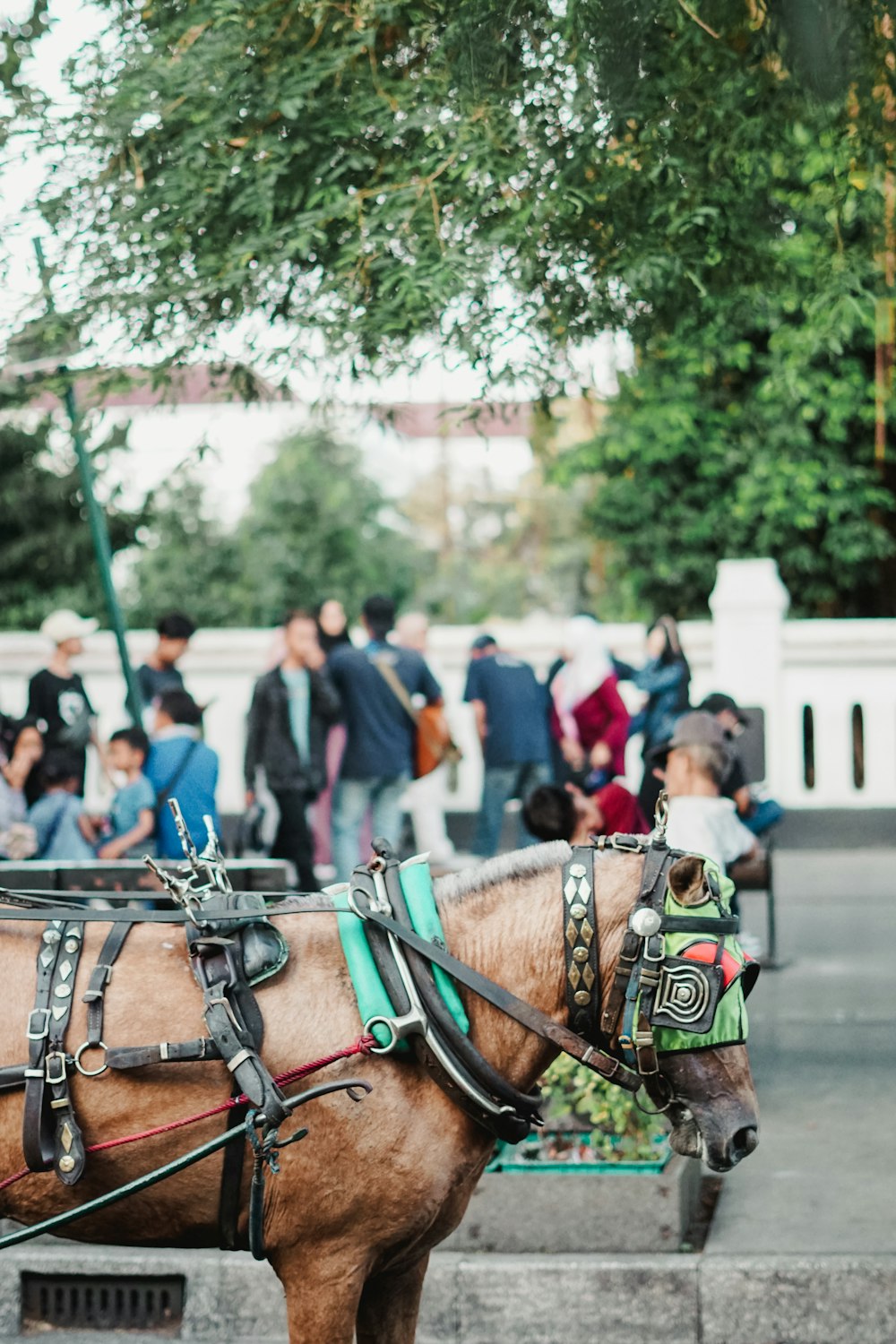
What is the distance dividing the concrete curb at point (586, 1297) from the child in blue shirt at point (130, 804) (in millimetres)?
2869

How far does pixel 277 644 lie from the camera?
11875 mm

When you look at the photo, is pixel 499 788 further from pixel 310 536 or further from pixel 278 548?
pixel 310 536

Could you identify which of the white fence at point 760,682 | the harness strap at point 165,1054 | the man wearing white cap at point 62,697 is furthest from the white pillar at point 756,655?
the harness strap at point 165,1054

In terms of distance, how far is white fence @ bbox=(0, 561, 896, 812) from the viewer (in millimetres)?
13719

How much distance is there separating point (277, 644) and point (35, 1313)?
23.0 ft

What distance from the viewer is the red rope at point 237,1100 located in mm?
3564

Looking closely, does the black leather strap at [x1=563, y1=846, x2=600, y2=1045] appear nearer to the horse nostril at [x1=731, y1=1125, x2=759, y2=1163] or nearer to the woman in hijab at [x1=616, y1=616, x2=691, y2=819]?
the horse nostril at [x1=731, y1=1125, x2=759, y2=1163]

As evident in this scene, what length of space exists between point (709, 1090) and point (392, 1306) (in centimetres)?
88

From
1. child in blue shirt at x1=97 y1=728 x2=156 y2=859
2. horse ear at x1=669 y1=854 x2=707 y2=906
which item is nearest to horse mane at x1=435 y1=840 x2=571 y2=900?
horse ear at x1=669 y1=854 x2=707 y2=906

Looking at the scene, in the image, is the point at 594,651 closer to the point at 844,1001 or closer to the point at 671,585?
the point at 844,1001

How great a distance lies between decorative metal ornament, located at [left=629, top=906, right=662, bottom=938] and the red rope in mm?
593

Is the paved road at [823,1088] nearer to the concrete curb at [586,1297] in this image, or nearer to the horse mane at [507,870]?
the concrete curb at [586,1297]

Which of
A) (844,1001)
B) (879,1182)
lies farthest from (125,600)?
(879,1182)

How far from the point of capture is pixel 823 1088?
7.03 meters
